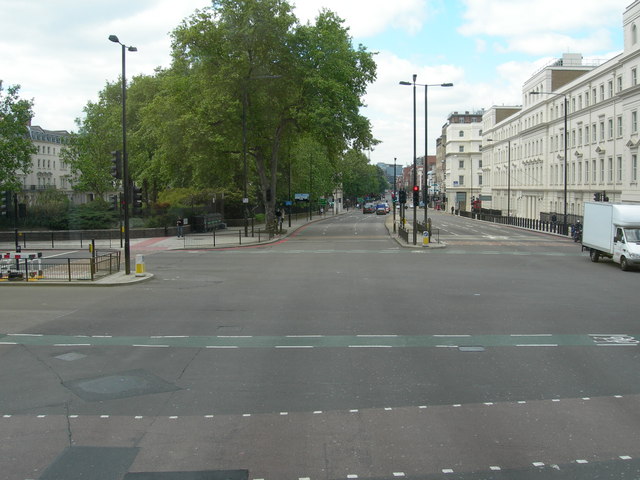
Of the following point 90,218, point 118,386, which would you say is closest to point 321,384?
point 118,386

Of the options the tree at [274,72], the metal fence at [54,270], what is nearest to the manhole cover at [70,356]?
the metal fence at [54,270]

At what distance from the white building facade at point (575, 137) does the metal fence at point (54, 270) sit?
123ft

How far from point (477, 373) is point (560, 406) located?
69.7 inches

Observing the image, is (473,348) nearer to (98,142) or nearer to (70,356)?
(70,356)

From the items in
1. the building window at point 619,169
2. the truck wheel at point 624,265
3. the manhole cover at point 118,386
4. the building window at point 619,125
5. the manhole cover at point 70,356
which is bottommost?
the manhole cover at point 118,386

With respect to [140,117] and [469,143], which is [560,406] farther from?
[469,143]

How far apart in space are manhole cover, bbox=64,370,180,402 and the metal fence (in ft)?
41.4

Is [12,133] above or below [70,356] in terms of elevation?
above

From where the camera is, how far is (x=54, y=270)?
75.7 ft

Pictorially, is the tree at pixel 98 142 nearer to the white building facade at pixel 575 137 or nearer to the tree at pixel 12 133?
the tree at pixel 12 133

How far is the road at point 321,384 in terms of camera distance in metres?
6.53

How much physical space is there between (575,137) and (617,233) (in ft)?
130

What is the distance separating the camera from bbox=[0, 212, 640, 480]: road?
6527mm

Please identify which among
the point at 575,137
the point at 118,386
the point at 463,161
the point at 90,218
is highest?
the point at 463,161
